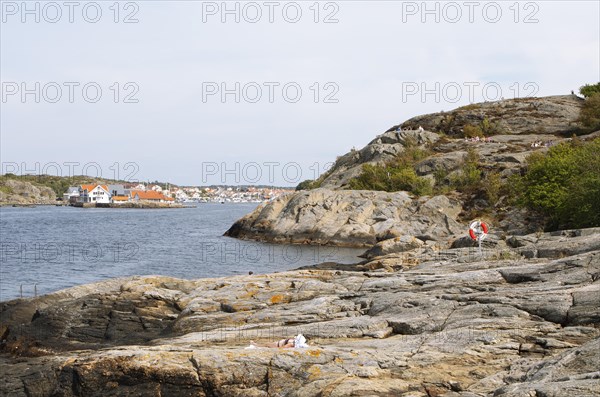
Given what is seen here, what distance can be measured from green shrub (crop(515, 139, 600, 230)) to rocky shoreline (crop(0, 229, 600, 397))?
27.3 feet

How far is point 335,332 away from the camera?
19.4 m

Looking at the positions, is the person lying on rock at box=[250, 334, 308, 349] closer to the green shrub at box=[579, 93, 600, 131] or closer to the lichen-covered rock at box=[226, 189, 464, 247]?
the lichen-covered rock at box=[226, 189, 464, 247]

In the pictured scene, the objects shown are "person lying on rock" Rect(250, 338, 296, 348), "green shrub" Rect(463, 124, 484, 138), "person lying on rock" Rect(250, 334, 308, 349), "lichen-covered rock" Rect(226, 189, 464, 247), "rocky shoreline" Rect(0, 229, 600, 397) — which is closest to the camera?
"rocky shoreline" Rect(0, 229, 600, 397)

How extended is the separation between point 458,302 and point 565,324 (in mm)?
3839

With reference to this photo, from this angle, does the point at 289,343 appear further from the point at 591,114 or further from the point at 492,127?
the point at 492,127

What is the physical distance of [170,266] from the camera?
4950 centimetres

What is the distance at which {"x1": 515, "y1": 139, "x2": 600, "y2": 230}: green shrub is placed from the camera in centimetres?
3797

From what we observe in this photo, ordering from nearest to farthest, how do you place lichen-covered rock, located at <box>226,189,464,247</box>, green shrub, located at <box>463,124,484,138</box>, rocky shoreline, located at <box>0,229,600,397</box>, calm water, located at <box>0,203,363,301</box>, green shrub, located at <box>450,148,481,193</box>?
rocky shoreline, located at <box>0,229,600,397</box>, calm water, located at <box>0,203,363,301</box>, lichen-covered rock, located at <box>226,189,464,247</box>, green shrub, located at <box>450,148,481,193</box>, green shrub, located at <box>463,124,484,138</box>

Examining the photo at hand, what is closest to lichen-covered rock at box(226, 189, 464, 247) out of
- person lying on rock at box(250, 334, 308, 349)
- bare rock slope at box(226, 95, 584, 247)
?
bare rock slope at box(226, 95, 584, 247)

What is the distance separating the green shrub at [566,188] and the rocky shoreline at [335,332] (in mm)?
8327

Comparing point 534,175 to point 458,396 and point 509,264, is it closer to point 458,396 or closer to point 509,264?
point 509,264

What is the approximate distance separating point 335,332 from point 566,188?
3237 centimetres

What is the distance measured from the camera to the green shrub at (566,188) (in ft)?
125

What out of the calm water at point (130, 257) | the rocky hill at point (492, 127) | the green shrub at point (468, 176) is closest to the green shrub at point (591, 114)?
the rocky hill at point (492, 127)
